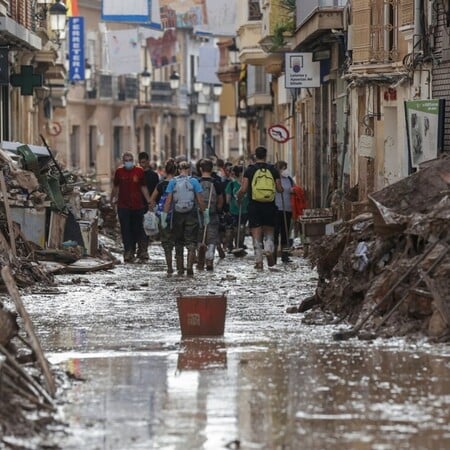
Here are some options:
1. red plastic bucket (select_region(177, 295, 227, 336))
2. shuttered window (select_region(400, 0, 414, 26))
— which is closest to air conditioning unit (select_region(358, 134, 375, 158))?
shuttered window (select_region(400, 0, 414, 26))

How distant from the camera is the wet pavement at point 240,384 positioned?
9.95 m

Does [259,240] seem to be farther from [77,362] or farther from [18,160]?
[77,362]

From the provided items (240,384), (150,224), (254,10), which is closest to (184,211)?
(150,224)

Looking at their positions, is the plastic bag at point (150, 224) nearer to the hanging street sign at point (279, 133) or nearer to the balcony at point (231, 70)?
the hanging street sign at point (279, 133)

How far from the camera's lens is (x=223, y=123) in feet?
333

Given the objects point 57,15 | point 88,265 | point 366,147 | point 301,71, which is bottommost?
point 88,265

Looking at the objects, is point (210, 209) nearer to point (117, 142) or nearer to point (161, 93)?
point (117, 142)

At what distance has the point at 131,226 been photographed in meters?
27.9

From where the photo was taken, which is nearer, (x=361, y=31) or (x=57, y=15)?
(x=361, y=31)

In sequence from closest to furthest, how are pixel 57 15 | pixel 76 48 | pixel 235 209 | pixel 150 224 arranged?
1. pixel 150 224
2. pixel 235 209
3. pixel 57 15
4. pixel 76 48

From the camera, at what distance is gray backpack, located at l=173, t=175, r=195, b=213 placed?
24.0 m

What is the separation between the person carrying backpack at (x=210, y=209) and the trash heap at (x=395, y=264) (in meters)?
7.81

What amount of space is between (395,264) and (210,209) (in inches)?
406

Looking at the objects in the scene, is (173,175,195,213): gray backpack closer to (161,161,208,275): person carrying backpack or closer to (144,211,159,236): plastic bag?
(161,161,208,275): person carrying backpack
